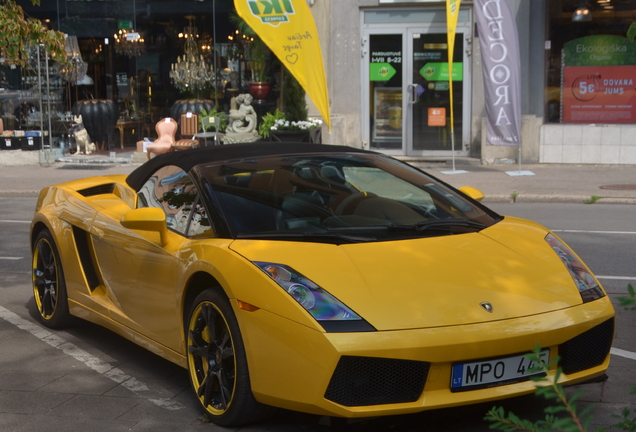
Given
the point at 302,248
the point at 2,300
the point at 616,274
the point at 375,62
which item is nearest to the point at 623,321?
the point at 616,274

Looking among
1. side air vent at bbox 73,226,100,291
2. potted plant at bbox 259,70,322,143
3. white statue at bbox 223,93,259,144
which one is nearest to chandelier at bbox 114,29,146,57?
white statue at bbox 223,93,259,144

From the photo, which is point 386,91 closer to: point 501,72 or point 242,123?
point 242,123

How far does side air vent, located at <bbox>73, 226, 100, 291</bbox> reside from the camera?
5.54 metres

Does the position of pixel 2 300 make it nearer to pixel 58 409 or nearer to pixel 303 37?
pixel 58 409

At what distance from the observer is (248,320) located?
3873 mm

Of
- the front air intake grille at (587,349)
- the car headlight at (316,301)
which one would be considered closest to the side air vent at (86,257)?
the car headlight at (316,301)

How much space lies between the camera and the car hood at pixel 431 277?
3762 millimetres

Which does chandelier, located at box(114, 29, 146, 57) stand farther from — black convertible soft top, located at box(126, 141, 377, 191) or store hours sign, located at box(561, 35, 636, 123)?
black convertible soft top, located at box(126, 141, 377, 191)

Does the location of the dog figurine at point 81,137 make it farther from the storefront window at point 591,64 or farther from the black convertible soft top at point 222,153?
the black convertible soft top at point 222,153

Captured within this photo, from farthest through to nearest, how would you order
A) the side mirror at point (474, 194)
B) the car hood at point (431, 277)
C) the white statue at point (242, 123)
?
the white statue at point (242, 123), the side mirror at point (474, 194), the car hood at point (431, 277)

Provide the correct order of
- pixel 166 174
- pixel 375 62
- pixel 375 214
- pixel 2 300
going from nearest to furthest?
pixel 375 214 → pixel 166 174 → pixel 2 300 → pixel 375 62

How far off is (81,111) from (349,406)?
1813 cm

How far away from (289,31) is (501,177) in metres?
4.46

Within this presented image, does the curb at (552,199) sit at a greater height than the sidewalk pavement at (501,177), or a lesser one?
lesser
